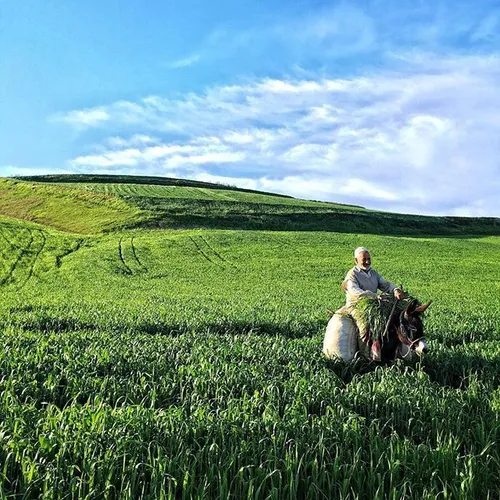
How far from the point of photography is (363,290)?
9664mm

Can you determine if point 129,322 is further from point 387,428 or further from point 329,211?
point 329,211

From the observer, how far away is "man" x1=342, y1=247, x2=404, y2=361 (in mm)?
8898

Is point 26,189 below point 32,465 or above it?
above

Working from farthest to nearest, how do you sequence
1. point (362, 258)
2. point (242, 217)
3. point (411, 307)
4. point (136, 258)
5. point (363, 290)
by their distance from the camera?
point (242, 217)
point (136, 258)
point (362, 258)
point (363, 290)
point (411, 307)

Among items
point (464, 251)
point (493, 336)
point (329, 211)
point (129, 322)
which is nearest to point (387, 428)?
point (493, 336)

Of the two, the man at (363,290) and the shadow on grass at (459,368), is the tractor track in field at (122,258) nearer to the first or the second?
the man at (363,290)

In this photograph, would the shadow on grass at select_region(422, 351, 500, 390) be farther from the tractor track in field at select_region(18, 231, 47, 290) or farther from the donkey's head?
the tractor track in field at select_region(18, 231, 47, 290)

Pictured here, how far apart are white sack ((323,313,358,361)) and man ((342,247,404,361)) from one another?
121 millimetres

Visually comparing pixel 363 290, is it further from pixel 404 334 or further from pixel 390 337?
pixel 404 334

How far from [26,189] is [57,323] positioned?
220 feet

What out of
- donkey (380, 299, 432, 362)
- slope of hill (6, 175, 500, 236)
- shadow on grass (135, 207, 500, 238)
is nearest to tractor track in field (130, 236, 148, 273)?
shadow on grass (135, 207, 500, 238)

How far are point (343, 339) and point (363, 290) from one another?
1.12 m

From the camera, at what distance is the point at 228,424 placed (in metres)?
5.53

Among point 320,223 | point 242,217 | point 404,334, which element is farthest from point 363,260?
point 320,223
